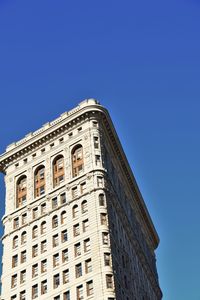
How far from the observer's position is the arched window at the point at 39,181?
10193cm

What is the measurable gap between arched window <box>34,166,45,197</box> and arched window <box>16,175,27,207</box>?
2350 millimetres

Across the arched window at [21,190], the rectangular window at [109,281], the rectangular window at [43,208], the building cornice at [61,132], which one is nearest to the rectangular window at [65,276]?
the rectangular window at [109,281]

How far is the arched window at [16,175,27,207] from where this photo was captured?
10325 centimetres

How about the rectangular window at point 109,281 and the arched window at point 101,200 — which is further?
the arched window at point 101,200

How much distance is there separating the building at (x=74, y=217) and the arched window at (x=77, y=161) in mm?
61

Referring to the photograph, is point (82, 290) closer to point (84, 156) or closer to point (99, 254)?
point (99, 254)

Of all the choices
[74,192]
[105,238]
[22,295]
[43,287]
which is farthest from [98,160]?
[22,295]

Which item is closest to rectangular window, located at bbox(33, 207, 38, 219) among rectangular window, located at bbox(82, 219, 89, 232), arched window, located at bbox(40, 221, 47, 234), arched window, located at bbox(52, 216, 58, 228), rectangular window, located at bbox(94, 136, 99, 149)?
arched window, located at bbox(40, 221, 47, 234)

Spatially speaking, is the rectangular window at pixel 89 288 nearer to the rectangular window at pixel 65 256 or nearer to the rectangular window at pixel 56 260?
the rectangular window at pixel 65 256

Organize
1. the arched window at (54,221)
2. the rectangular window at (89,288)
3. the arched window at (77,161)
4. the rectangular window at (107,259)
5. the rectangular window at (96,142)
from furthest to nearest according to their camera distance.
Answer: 1. the rectangular window at (96,142)
2. the arched window at (77,161)
3. the arched window at (54,221)
4. the rectangular window at (107,259)
5. the rectangular window at (89,288)

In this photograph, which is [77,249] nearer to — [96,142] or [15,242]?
[15,242]

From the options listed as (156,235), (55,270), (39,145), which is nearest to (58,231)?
(55,270)

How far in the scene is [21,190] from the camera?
345 feet

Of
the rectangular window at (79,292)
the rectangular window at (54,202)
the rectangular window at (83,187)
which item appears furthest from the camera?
the rectangular window at (54,202)
